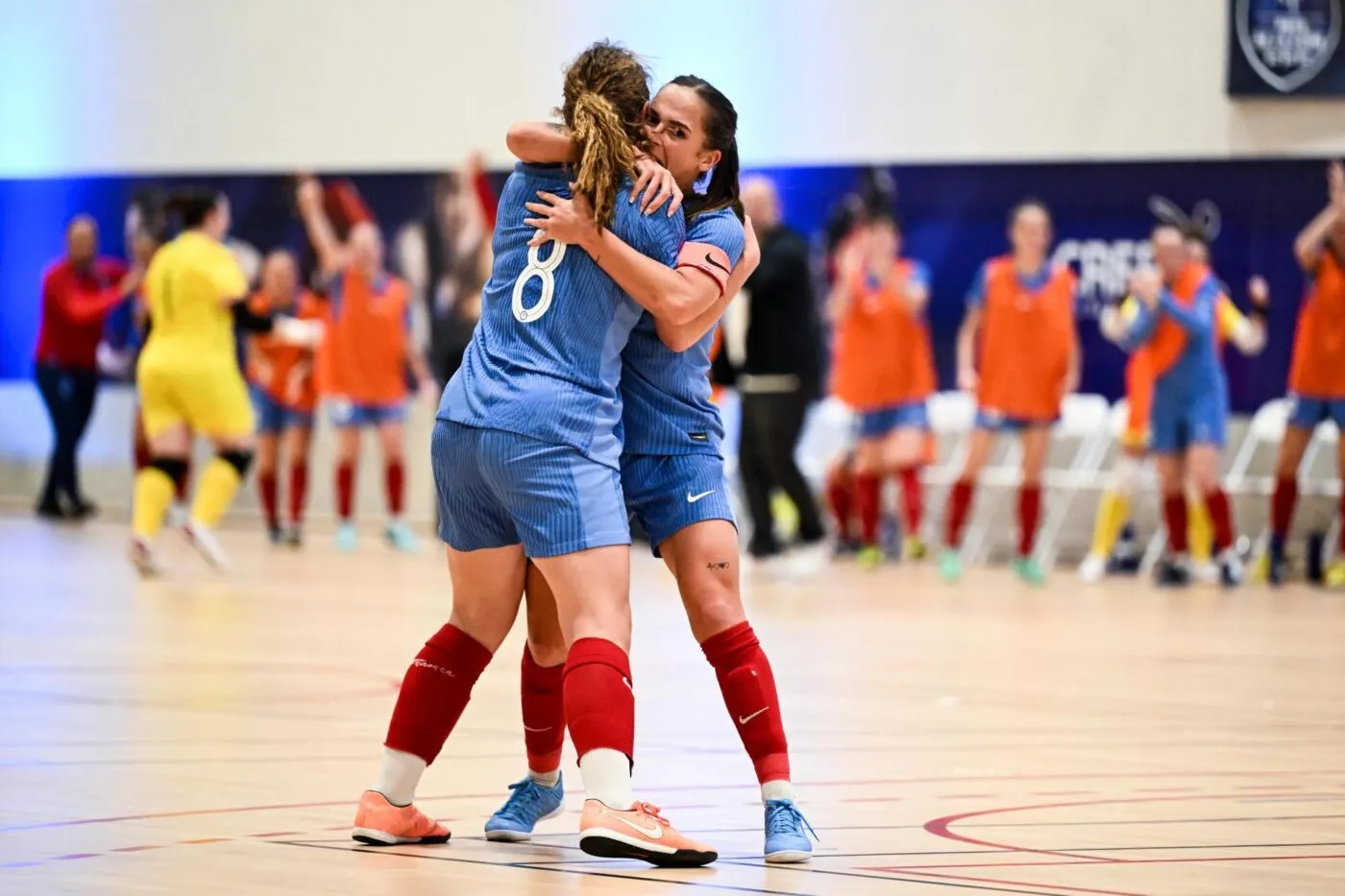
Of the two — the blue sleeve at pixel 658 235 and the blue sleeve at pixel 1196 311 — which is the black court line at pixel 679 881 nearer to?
the blue sleeve at pixel 658 235

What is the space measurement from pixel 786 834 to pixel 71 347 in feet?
43.2

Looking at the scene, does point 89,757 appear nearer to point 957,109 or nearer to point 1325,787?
point 1325,787

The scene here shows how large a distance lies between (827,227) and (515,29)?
10.2ft

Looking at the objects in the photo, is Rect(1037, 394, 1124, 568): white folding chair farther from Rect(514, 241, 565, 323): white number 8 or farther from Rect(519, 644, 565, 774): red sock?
Rect(514, 241, 565, 323): white number 8

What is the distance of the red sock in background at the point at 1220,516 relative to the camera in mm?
11625

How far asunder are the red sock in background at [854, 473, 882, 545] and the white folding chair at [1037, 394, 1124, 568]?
1118 mm

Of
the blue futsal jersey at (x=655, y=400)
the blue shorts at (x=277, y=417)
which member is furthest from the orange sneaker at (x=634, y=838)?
the blue shorts at (x=277, y=417)

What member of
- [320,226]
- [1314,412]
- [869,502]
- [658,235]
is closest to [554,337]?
[658,235]

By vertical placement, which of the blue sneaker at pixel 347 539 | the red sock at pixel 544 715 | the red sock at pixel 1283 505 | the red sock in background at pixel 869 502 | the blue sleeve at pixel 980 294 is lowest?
the blue sneaker at pixel 347 539

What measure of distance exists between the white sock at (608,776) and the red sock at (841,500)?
9803mm

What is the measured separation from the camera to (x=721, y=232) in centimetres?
393

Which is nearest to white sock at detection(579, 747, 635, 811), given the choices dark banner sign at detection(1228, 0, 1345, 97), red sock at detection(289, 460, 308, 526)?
red sock at detection(289, 460, 308, 526)

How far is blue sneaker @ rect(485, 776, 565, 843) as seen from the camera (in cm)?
409

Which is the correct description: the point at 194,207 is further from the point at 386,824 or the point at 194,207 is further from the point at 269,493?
A: the point at 386,824
